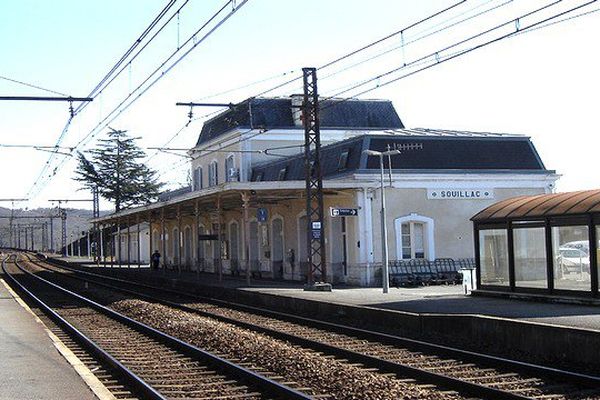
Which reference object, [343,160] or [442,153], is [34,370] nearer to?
[343,160]

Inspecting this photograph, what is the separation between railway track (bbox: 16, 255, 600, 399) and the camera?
10438mm

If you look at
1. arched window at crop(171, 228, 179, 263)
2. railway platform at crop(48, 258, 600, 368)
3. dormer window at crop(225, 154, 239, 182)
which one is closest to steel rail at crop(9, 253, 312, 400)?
railway platform at crop(48, 258, 600, 368)

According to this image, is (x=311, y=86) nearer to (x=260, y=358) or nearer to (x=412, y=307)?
(x=412, y=307)

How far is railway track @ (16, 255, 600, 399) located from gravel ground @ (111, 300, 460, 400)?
1.03 ft

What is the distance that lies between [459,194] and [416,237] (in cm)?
252

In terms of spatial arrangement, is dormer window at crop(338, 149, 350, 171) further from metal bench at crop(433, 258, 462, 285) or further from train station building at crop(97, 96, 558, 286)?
metal bench at crop(433, 258, 462, 285)

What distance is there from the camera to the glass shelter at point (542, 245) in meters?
17.9

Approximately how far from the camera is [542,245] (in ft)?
63.4

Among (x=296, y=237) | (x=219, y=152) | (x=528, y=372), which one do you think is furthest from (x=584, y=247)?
(x=219, y=152)

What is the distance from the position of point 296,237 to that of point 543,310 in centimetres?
1990

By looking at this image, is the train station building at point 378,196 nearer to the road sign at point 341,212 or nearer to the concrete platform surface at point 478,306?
the road sign at point 341,212

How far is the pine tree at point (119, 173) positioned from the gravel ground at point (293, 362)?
61459 mm

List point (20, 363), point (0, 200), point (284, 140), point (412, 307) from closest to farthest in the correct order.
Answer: point (20, 363), point (412, 307), point (284, 140), point (0, 200)

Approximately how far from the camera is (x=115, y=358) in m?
14.1
